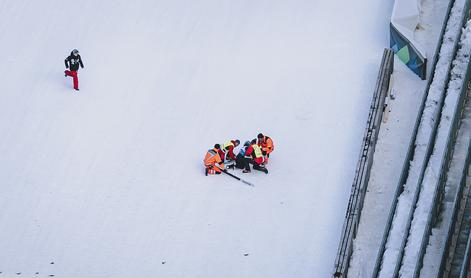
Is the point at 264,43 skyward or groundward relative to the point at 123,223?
skyward

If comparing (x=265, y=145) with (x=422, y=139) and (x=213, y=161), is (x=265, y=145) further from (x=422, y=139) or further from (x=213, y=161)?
(x=422, y=139)

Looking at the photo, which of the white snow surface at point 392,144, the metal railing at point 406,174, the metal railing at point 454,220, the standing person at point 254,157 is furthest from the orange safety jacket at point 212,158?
the metal railing at point 454,220

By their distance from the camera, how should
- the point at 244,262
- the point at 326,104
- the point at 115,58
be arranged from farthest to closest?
the point at 115,58 < the point at 326,104 < the point at 244,262

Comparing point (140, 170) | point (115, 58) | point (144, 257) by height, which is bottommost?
point (144, 257)

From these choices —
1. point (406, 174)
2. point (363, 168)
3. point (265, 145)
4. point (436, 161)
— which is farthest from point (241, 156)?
point (436, 161)

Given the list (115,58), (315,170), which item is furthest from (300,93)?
(115,58)

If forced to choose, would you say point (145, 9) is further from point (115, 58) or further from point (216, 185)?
point (216, 185)

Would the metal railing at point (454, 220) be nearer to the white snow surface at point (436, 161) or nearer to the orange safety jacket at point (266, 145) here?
the white snow surface at point (436, 161)

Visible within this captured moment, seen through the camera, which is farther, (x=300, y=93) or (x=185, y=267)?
(x=300, y=93)
